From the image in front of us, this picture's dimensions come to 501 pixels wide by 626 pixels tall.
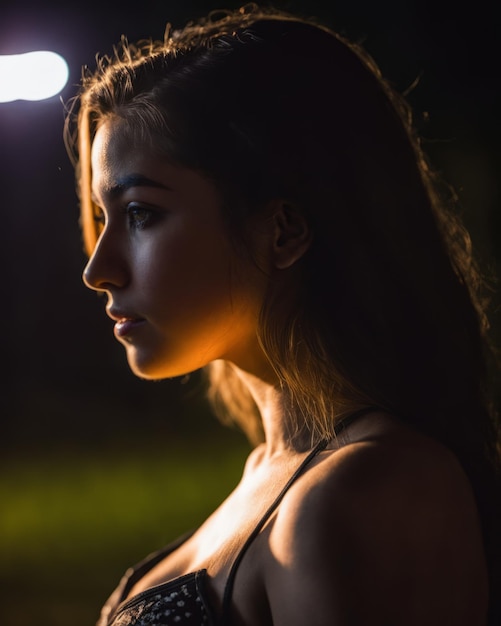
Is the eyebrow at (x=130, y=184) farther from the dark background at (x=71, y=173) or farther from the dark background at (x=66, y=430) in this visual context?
the dark background at (x=66, y=430)

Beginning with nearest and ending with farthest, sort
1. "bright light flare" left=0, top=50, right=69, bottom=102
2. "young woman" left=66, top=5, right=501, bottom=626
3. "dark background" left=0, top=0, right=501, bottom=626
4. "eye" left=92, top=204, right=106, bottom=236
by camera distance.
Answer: "young woman" left=66, top=5, right=501, bottom=626, "eye" left=92, top=204, right=106, bottom=236, "bright light flare" left=0, top=50, right=69, bottom=102, "dark background" left=0, top=0, right=501, bottom=626

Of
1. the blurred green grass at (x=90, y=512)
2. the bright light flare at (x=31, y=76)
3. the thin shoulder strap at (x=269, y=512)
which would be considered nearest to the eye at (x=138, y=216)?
the thin shoulder strap at (x=269, y=512)

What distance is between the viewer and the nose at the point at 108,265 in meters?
0.82

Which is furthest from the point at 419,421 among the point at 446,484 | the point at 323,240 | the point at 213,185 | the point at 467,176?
the point at 467,176

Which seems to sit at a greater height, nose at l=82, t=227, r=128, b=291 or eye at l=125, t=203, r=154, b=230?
eye at l=125, t=203, r=154, b=230

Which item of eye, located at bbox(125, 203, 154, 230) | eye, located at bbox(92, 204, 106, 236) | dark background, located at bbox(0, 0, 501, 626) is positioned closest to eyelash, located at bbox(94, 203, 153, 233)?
eye, located at bbox(125, 203, 154, 230)

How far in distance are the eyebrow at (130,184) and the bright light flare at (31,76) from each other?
1.76ft

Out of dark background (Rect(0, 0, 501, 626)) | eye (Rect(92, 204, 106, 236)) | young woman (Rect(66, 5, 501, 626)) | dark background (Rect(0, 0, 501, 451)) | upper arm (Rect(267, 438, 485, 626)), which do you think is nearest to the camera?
upper arm (Rect(267, 438, 485, 626))

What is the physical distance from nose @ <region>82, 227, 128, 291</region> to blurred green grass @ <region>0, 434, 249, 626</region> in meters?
1.18

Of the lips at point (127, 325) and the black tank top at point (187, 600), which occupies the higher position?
the lips at point (127, 325)

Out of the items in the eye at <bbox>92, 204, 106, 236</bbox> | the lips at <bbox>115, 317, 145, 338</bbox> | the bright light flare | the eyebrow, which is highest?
the bright light flare

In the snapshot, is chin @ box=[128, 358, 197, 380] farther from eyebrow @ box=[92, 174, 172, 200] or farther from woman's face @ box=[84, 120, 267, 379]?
eyebrow @ box=[92, 174, 172, 200]

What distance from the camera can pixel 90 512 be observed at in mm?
1908

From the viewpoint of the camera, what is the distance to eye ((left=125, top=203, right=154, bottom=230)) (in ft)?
2.67
